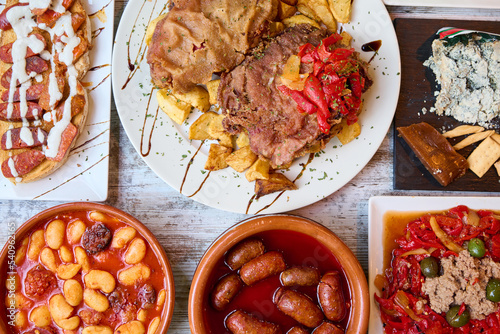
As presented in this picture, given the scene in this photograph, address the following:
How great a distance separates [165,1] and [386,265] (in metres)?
2.91

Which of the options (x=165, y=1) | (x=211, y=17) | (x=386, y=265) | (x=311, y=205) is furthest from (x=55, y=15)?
(x=386, y=265)

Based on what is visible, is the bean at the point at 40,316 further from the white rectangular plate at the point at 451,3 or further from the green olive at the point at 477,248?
the white rectangular plate at the point at 451,3

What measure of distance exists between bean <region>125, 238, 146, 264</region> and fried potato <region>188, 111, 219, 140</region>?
940 millimetres

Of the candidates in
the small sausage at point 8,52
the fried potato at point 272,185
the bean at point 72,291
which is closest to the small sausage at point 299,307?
the fried potato at point 272,185

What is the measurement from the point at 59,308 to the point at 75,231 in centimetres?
60

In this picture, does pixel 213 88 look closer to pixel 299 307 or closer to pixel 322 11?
pixel 322 11

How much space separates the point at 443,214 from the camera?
3.46 meters

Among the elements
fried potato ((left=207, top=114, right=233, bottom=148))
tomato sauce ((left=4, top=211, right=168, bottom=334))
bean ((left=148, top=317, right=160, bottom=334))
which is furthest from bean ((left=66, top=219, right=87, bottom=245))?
fried potato ((left=207, top=114, right=233, bottom=148))

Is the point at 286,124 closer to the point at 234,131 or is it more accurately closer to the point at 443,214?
the point at 234,131

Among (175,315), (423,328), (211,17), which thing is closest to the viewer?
(211,17)

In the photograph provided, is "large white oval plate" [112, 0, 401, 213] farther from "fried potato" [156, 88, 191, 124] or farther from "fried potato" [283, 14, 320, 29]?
"fried potato" [283, 14, 320, 29]

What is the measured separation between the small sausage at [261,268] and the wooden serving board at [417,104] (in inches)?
49.6

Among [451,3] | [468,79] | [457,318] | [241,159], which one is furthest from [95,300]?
[451,3]

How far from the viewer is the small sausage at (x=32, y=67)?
3.38 metres
